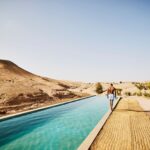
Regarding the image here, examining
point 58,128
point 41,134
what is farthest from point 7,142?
point 58,128

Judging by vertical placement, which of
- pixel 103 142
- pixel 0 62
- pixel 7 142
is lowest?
pixel 7 142

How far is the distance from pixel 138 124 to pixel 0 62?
66380 mm

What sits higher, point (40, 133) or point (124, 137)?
point (124, 137)

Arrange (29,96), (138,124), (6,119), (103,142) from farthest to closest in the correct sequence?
(29,96), (6,119), (138,124), (103,142)

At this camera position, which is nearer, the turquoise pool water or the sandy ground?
the sandy ground

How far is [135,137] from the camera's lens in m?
6.52

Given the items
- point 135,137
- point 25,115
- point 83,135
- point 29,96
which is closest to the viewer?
point 135,137

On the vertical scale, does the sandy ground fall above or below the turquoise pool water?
above

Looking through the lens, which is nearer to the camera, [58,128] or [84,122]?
[58,128]

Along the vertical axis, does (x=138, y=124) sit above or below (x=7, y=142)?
above

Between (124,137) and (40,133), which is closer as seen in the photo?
(124,137)

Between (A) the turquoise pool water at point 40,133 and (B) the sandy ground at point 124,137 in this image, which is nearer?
(B) the sandy ground at point 124,137

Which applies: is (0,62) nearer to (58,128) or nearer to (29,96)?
(29,96)

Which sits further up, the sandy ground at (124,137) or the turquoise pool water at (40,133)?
the sandy ground at (124,137)
